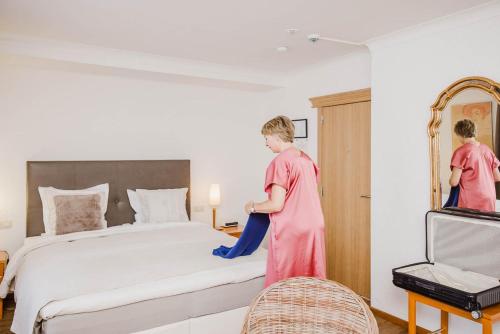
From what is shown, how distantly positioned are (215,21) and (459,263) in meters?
2.51

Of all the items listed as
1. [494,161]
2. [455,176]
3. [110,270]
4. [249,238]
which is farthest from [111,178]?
[494,161]

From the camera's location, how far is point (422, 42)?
3068 millimetres

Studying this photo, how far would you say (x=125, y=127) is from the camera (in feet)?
14.3

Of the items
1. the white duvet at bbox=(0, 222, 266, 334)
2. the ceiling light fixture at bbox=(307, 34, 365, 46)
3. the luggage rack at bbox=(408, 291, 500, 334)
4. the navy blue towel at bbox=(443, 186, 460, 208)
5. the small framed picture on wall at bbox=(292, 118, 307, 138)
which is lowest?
the luggage rack at bbox=(408, 291, 500, 334)

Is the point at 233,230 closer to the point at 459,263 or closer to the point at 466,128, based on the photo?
the point at 459,263

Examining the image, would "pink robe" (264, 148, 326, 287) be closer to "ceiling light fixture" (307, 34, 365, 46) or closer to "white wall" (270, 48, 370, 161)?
"ceiling light fixture" (307, 34, 365, 46)

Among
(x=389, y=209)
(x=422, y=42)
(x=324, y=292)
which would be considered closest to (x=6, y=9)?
(x=324, y=292)

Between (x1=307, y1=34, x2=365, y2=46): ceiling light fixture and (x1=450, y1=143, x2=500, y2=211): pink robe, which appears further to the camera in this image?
(x1=307, y1=34, x2=365, y2=46): ceiling light fixture

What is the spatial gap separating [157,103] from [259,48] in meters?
1.53

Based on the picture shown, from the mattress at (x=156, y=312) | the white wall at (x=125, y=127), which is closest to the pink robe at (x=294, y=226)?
the mattress at (x=156, y=312)

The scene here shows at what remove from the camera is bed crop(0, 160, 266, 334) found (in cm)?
214

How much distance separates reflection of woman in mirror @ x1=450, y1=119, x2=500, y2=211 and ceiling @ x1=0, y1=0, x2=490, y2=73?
0.91 metres

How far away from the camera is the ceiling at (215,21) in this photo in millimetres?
2643

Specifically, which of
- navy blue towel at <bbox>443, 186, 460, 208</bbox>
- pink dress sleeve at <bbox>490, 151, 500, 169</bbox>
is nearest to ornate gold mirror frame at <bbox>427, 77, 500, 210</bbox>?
navy blue towel at <bbox>443, 186, 460, 208</bbox>
